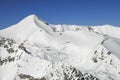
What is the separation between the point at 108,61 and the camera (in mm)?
32812

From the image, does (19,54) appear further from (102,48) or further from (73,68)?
(102,48)

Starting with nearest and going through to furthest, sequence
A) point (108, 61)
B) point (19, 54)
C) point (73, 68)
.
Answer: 1. point (73, 68)
2. point (108, 61)
3. point (19, 54)

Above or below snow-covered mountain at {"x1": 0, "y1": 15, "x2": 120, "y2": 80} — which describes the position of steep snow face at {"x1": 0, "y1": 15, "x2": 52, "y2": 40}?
above

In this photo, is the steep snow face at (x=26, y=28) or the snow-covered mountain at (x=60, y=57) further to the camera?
the steep snow face at (x=26, y=28)

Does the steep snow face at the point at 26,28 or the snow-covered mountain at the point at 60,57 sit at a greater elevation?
the steep snow face at the point at 26,28

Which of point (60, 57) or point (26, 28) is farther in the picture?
point (26, 28)

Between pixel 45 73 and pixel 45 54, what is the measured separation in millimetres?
4216

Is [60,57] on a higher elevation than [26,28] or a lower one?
lower

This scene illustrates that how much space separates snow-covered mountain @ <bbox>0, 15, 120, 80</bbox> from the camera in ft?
101

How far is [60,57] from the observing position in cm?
3425

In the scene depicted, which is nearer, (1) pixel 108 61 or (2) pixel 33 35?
(1) pixel 108 61

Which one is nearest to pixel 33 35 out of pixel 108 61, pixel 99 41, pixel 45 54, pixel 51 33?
pixel 51 33

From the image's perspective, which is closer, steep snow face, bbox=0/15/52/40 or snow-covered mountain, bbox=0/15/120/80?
snow-covered mountain, bbox=0/15/120/80

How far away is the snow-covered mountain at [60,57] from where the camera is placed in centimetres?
3078
